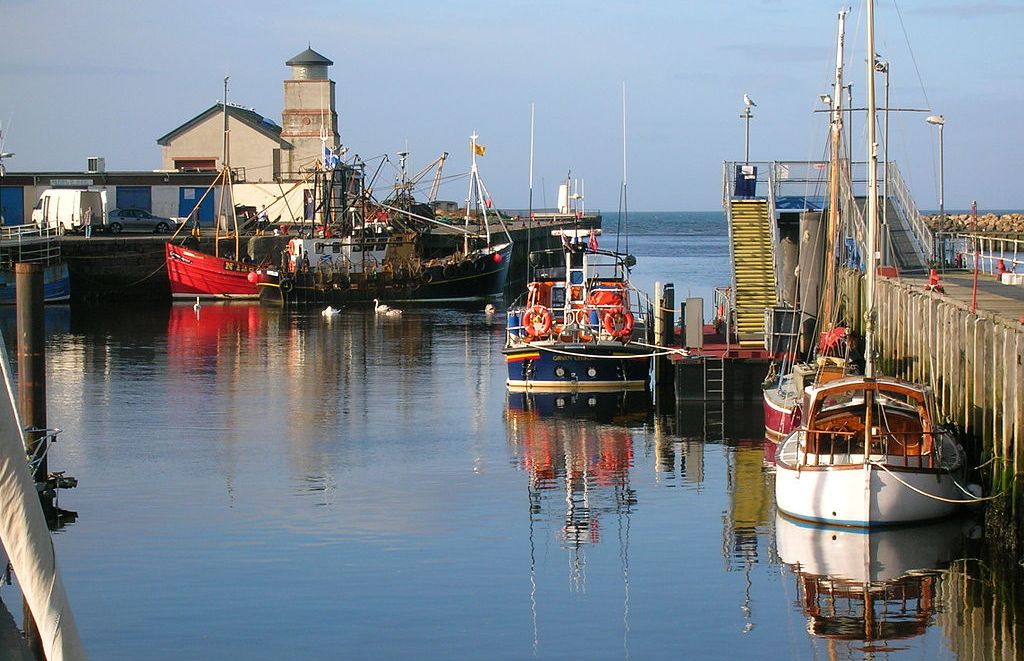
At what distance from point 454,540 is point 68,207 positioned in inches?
2479

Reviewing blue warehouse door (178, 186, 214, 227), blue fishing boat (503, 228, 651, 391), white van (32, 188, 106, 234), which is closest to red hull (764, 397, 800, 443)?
blue fishing boat (503, 228, 651, 391)

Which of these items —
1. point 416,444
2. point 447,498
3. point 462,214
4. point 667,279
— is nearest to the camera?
point 447,498

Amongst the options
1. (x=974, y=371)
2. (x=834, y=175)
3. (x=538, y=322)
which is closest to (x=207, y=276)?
(x=538, y=322)

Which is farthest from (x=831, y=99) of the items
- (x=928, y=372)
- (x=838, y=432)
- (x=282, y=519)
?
(x=282, y=519)

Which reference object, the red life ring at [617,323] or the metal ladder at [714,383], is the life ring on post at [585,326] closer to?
the red life ring at [617,323]

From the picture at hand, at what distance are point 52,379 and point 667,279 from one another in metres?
53.9

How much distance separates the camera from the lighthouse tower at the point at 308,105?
311ft

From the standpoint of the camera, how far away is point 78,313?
65.5m

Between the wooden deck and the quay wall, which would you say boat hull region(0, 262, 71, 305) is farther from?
the quay wall

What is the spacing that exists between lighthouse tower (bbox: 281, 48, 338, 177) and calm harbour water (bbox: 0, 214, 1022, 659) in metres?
57.3

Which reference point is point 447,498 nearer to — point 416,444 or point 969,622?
point 416,444

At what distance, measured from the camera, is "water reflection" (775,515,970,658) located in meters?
16.9

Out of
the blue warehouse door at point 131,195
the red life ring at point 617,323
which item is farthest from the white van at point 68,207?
the red life ring at point 617,323

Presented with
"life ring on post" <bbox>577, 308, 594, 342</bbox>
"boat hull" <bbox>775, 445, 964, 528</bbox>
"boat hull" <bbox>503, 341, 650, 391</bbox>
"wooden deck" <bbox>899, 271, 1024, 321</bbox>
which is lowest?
"boat hull" <bbox>775, 445, 964, 528</bbox>
